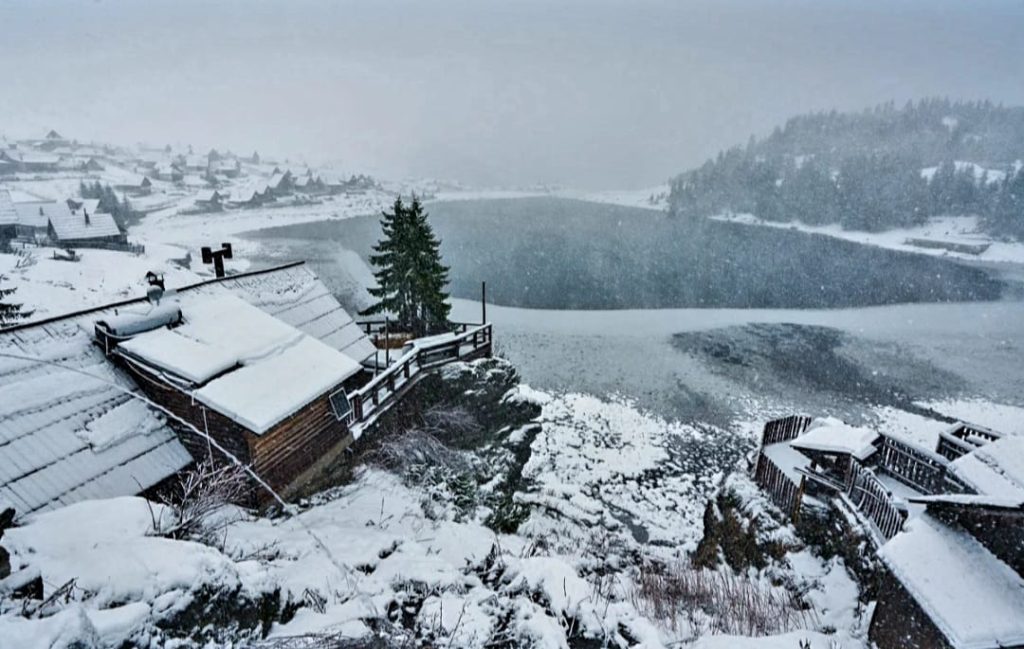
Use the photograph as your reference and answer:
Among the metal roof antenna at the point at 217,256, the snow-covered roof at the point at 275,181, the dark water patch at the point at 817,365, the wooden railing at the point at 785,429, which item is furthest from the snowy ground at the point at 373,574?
the snow-covered roof at the point at 275,181

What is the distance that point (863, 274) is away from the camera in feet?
192

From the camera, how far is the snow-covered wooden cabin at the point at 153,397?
8422 mm

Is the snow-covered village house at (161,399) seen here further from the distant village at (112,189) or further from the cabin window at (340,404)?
the distant village at (112,189)

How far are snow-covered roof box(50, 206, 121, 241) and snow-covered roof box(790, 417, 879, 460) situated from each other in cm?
6499

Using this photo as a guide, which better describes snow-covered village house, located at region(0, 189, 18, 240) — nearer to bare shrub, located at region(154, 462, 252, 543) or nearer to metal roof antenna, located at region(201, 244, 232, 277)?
metal roof antenna, located at region(201, 244, 232, 277)

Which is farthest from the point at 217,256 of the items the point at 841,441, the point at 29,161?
the point at 29,161

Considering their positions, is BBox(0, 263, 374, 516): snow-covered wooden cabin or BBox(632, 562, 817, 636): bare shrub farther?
BBox(0, 263, 374, 516): snow-covered wooden cabin

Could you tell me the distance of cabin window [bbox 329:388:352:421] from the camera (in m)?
12.2

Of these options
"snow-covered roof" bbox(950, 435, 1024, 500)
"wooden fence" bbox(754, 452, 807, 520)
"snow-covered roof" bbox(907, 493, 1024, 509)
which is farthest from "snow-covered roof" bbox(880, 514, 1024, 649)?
"wooden fence" bbox(754, 452, 807, 520)

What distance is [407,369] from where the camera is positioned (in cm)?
1541

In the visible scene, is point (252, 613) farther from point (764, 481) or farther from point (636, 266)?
point (636, 266)

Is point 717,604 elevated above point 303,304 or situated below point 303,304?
below

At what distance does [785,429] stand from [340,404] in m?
14.2

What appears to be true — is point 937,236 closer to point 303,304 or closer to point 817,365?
point 817,365
